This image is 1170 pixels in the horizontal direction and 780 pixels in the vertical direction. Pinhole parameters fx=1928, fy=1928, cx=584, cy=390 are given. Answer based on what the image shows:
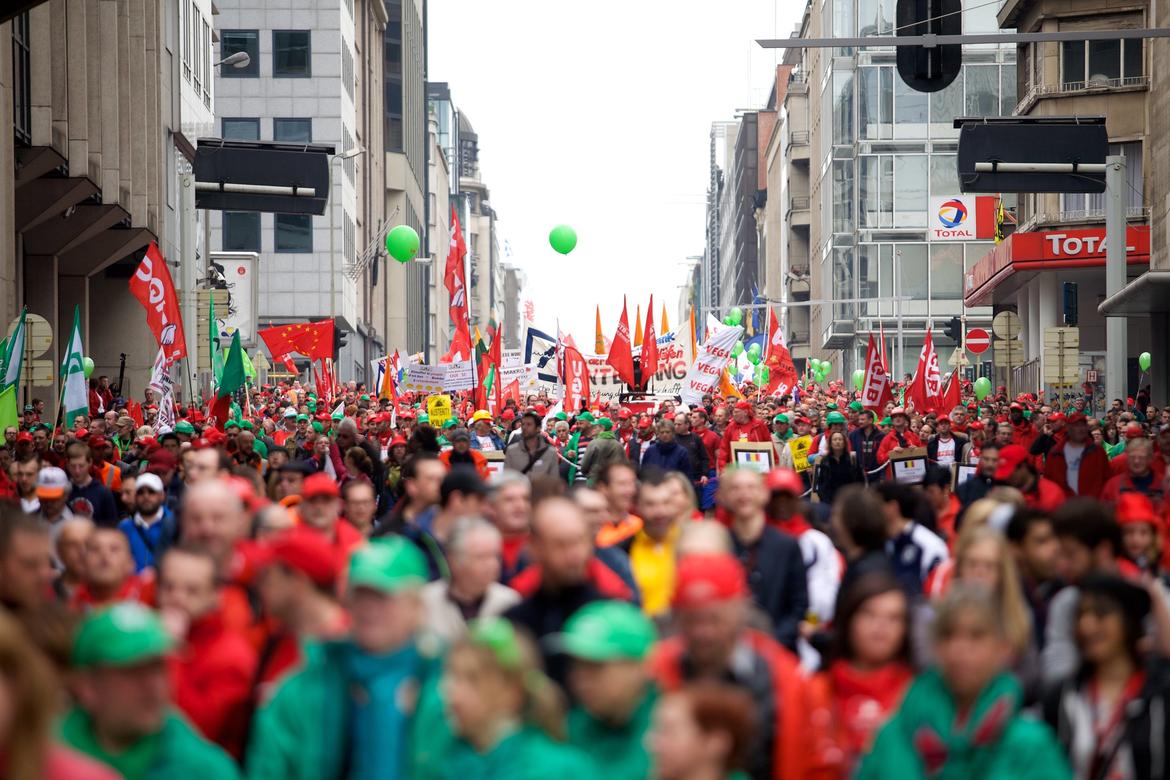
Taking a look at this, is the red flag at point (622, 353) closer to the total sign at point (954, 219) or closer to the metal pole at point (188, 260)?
the metal pole at point (188, 260)

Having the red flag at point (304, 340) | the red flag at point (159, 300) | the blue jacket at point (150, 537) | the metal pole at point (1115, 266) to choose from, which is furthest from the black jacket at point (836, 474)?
the red flag at point (304, 340)

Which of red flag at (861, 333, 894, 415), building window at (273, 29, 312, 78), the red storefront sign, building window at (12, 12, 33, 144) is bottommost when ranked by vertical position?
red flag at (861, 333, 894, 415)

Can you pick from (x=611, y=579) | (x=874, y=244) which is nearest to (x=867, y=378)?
→ (x=611, y=579)

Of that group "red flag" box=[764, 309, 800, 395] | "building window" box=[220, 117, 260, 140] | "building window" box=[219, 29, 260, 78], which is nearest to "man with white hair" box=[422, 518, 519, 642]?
"red flag" box=[764, 309, 800, 395]

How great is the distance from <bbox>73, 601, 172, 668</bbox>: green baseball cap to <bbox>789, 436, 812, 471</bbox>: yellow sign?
16.5m

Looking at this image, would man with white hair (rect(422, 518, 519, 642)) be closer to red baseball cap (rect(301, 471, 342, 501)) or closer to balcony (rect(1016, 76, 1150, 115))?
red baseball cap (rect(301, 471, 342, 501))

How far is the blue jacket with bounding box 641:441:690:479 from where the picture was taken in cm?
1764

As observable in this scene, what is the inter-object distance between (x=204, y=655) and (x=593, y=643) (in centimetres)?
167

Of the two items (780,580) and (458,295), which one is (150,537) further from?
(458,295)

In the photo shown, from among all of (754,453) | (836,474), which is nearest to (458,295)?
(754,453)

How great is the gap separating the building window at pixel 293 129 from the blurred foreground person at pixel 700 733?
75.2m

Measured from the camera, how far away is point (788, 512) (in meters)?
9.06

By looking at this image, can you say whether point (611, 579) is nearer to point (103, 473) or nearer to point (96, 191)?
point (103, 473)

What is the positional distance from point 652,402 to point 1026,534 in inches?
984
